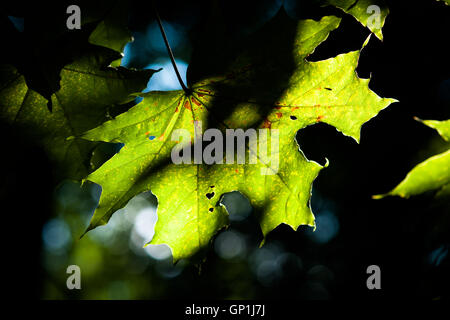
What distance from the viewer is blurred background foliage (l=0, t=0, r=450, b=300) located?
1.68 meters

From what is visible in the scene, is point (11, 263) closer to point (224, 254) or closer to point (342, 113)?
point (224, 254)

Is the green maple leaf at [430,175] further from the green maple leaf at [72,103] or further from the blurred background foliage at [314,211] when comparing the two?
the green maple leaf at [72,103]

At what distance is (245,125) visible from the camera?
1.44m

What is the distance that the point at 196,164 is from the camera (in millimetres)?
1512

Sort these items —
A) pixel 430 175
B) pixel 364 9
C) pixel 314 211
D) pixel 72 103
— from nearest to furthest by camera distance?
pixel 430 175, pixel 364 9, pixel 72 103, pixel 314 211

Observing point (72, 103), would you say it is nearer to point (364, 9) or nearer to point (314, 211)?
point (364, 9)

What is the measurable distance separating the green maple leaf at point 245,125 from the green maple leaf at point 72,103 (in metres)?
0.11

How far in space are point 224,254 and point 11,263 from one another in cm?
610

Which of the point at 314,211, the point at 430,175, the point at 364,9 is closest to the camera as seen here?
the point at 430,175

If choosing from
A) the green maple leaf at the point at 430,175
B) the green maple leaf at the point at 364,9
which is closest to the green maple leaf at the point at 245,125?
the green maple leaf at the point at 364,9

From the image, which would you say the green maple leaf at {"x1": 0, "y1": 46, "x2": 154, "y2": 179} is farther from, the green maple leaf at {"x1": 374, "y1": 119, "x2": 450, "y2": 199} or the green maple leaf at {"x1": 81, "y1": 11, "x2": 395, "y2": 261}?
the green maple leaf at {"x1": 374, "y1": 119, "x2": 450, "y2": 199}

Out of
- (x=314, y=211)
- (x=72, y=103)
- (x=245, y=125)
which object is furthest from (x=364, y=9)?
(x=314, y=211)

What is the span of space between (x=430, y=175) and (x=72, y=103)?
4.42ft
